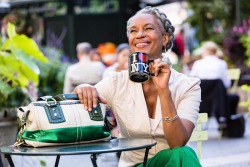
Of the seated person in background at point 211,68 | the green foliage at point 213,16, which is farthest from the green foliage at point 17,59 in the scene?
the green foliage at point 213,16

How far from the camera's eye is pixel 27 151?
11.4 ft

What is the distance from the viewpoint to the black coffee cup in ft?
12.1

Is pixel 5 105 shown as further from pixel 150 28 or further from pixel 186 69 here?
pixel 186 69

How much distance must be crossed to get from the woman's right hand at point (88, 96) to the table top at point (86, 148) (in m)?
0.21

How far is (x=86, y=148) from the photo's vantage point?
11.6ft

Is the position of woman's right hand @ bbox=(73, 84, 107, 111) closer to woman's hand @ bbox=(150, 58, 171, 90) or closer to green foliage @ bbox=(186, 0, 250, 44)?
woman's hand @ bbox=(150, 58, 171, 90)

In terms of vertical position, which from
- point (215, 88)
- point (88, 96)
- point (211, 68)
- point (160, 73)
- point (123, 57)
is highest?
point (160, 73)

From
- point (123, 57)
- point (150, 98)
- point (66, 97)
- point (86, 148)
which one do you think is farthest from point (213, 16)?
point (86, 148)

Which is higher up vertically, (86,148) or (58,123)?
(58,123)

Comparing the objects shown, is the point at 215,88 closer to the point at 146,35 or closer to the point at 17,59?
the point at 17,59

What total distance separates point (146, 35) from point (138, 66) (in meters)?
0.45

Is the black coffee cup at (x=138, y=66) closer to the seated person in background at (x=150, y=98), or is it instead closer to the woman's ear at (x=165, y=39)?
the seated person in background at (x=150, y=98)

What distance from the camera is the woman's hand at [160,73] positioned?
3.79m

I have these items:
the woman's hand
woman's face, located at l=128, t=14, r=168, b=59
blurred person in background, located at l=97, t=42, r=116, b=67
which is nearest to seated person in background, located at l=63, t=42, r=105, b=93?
blurred person in background, located at l=97, t=42, r=116, b=67
